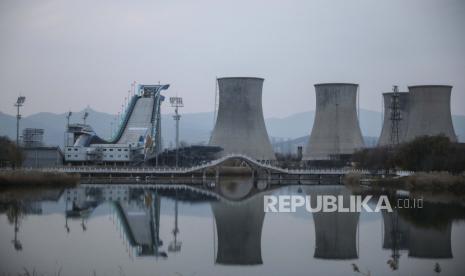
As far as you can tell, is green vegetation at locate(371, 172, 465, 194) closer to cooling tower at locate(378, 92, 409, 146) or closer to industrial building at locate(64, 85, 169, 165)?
cooling tower at locate(378, 92, 409, 146)

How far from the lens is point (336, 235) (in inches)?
613

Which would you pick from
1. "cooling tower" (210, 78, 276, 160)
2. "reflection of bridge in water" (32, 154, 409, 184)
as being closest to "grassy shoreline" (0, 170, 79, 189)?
"reflection of bridge in water" (32, 154, 409, 184)

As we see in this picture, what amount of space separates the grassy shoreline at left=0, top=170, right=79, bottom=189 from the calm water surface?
21.6ft

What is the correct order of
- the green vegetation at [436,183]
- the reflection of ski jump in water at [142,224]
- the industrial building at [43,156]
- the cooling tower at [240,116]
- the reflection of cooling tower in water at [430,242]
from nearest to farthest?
1. the reflection of cooling tower in water at [430,242]
2. the reflection of ski jump in water at [142,224]
3. the green vegetation at [436,183]
4. the cooling tower at [240,116]
5. the industrial building at [43,156]

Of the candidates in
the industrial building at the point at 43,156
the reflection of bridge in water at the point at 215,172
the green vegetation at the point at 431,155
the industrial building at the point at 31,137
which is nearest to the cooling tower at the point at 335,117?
the reflection of bridge in water at the point at 215,172

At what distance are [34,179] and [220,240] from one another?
17.5m

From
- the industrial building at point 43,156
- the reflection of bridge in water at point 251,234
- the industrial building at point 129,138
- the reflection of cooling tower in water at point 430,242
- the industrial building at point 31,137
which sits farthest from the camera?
the industrial building at point 31,137

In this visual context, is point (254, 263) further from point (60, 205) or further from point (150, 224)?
point (60, 205)

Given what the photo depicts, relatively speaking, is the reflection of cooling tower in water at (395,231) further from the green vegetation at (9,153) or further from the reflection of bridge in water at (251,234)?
the green vegetation at (9,153)

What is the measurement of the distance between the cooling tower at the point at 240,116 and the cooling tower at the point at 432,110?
806cm

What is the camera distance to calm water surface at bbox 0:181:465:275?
11.9 m

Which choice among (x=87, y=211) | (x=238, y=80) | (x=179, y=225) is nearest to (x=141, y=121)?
(x=238, y=80)

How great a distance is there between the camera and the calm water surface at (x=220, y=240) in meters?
11.9

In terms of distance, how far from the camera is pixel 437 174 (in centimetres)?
2756
